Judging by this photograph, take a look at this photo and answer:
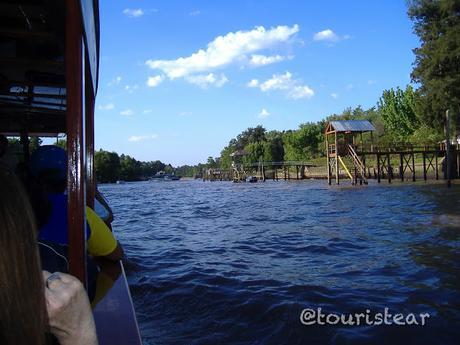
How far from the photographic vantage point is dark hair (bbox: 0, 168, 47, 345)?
102 centimetres

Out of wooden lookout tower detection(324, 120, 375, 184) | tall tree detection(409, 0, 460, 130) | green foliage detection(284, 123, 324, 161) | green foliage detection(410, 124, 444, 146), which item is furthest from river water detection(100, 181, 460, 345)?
green foliage detection(284, 123, 324, 161)

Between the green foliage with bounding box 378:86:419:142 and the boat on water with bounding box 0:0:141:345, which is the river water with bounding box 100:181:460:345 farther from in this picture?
the green foliage with bounding box 378:86:419:142

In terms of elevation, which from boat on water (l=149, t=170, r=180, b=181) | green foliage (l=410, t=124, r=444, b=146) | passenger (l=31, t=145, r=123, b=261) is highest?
green foliage (l=410, t=124, r=444, b=146)

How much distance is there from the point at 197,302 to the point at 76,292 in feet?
18.0

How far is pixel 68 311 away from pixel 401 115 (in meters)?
71.9

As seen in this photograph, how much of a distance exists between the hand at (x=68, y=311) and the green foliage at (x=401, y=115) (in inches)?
2689

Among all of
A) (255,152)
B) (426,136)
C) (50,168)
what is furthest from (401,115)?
(50,168)

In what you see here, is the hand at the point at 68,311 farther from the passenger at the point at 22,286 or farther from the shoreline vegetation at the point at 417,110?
the shoreline vegetation at the point at 417,110

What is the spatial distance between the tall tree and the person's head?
43224 mm

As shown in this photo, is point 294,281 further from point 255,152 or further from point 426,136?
point 255,152

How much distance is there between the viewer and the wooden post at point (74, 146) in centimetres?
217

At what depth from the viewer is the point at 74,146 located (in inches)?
85.7

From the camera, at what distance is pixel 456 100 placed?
4141cm

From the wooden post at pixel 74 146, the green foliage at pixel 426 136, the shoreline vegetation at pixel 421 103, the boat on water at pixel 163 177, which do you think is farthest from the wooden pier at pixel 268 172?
the wooden post at pixel 74 146
